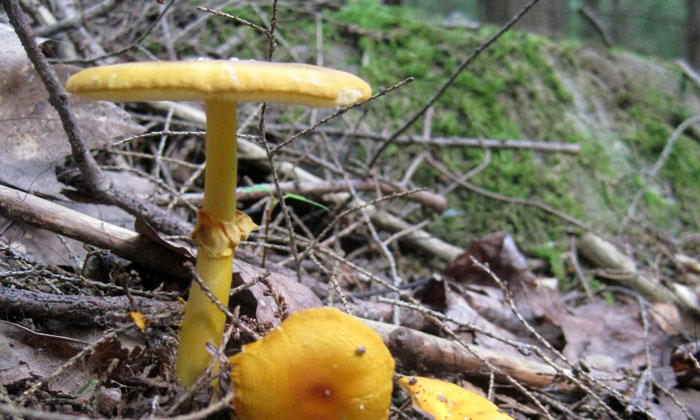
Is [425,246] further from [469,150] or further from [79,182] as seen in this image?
[79,182]

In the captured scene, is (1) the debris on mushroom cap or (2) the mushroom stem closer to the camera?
(2) the mushroom stem

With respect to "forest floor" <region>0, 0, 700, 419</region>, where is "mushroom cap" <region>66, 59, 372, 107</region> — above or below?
above

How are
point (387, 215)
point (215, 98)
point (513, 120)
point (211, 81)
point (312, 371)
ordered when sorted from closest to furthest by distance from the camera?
1. point (211, 81)
2. point (215, 98)
3. point (312, 371)
4. point (387, 215)
5. point (513, 120)

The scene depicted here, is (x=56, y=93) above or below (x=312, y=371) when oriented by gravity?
above

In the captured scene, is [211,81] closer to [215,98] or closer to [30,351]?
[215,98]

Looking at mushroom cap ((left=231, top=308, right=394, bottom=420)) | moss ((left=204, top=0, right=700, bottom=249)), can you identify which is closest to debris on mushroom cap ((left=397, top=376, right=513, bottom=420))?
mushroom cap ((left=231, top=308, right=394, bottom=420))

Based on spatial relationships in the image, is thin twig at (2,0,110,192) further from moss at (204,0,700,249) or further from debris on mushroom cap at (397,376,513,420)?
moss at (204,0,700,249)

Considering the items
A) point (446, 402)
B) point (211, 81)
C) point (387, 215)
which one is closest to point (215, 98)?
point (211, 81)
